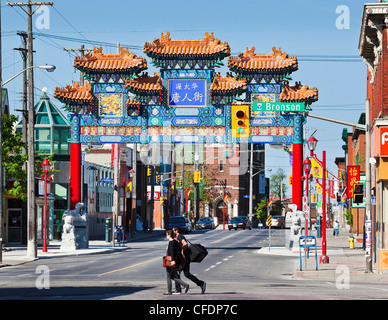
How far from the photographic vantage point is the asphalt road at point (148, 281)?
22.0m

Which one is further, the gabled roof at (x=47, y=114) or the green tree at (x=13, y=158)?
the gabled roof at (x=47, y=114)

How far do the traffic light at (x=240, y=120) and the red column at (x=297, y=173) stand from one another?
3.10m

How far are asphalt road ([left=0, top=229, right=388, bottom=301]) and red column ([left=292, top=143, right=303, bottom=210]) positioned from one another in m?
7.66

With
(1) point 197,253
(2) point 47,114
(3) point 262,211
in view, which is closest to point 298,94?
(1) point 197,253

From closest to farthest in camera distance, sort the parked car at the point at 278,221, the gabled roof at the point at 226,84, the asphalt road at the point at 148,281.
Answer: the asphalt road at the point at 148,281, the gabled roof at the point at 226,84, the parked car at the point at 278,221

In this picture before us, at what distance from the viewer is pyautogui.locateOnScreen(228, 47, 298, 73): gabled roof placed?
5059cm

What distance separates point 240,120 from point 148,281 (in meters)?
14.9

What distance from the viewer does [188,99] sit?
5078 centimetres

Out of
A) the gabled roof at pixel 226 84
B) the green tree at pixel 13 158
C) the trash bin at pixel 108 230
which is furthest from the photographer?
the trash bin at pixel 108 230

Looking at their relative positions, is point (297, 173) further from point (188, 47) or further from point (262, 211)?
point (262, 211)

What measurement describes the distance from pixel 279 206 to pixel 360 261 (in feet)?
391

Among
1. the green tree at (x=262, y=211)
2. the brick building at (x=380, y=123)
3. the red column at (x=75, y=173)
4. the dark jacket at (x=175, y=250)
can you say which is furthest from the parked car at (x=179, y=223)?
the green tree at (x=262, y=211)

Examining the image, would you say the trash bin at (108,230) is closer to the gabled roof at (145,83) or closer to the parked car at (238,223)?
the gabled roof at (145,83)
